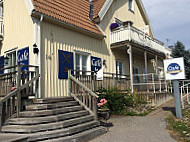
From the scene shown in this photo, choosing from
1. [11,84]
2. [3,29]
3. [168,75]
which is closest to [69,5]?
[3,29]

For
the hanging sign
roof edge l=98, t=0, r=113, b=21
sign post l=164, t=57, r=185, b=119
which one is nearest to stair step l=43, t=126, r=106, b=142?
the hanging sign

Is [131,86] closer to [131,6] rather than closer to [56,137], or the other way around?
[56,137]

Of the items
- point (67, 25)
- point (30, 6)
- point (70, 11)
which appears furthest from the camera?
point (70, 11)

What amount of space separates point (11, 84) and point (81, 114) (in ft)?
9.84

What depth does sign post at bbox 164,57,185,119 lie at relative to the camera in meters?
7.82

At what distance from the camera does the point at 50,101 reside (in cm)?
660

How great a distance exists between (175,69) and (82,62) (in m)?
5.16

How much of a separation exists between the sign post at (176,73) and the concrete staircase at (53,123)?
12.6 ft

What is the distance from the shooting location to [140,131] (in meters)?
6.28

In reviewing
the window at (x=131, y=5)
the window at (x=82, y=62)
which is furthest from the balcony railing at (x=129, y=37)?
the window at (x=131, y=5)

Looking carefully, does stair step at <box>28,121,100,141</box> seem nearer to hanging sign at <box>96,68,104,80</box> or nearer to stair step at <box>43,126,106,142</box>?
stair step at <box>43,126,106,142</box>

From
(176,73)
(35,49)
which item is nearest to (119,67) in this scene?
(176,73)

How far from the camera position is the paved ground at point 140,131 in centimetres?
543

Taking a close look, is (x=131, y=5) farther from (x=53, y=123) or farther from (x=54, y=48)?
(x=53, y=123)
